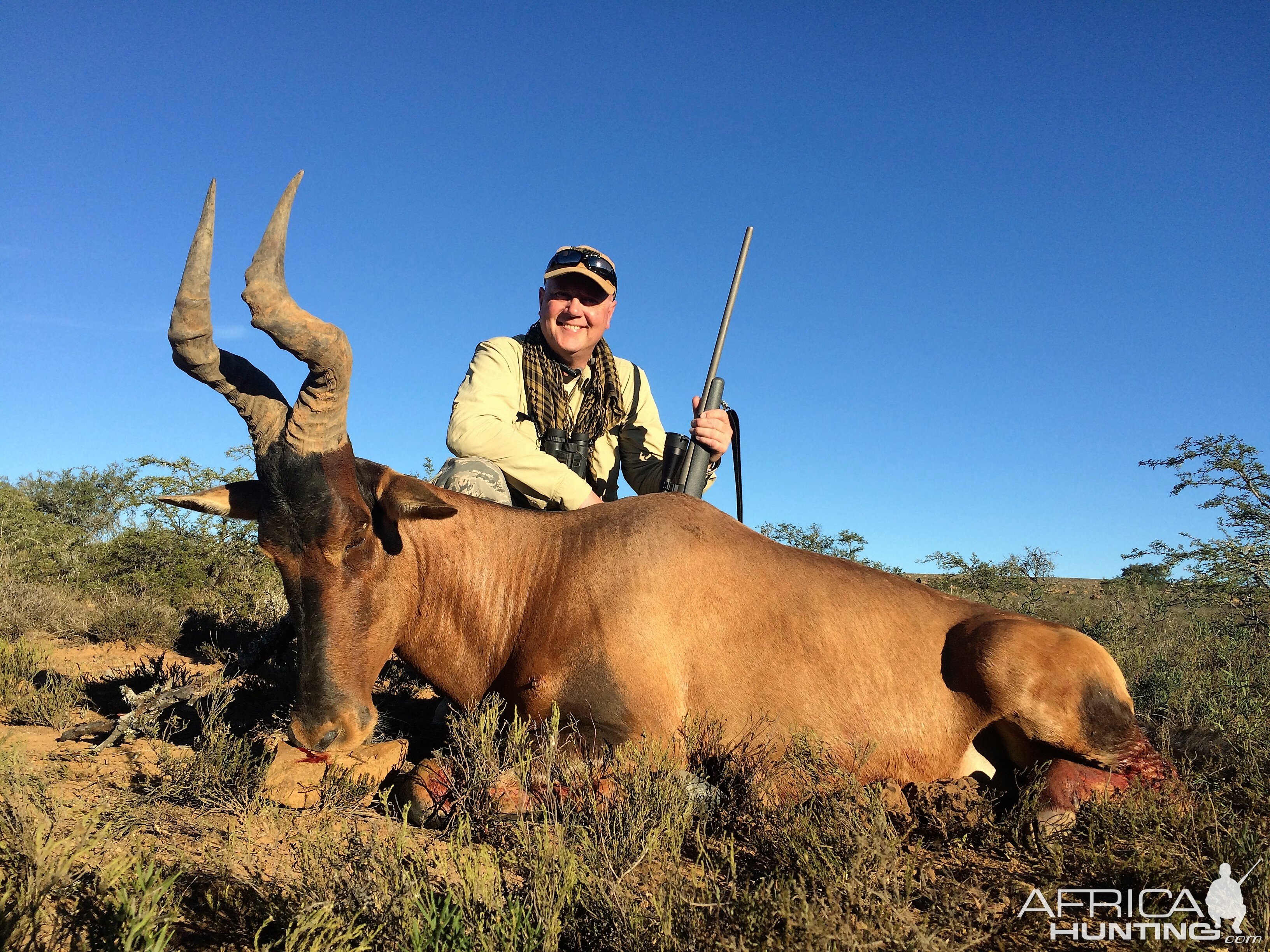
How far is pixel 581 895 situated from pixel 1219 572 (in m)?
11.7

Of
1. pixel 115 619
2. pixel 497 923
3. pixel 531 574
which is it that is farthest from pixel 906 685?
pixel 115 619

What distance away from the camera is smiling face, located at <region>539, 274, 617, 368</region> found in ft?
22.0

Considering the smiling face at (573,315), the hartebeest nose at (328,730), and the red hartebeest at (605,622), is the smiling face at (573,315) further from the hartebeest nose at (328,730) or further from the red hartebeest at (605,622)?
the hartebeest nose at (328,730)

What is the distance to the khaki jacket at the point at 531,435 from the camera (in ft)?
19.0

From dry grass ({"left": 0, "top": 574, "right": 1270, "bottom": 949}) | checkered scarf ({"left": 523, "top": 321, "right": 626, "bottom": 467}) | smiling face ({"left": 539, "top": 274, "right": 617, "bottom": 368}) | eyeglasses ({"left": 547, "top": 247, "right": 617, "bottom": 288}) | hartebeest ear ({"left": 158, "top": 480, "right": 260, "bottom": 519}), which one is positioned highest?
eyeglasses ({"left": 547, "top": 247, "right": 617, "bottom": 288})

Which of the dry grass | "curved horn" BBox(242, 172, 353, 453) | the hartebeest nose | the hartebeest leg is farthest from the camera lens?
the hartebeest leg

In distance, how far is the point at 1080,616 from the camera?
513 inches

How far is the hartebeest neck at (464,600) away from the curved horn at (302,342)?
713 mm

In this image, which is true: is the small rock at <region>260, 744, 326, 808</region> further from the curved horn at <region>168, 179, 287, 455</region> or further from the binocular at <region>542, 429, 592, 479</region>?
the binocular at <region>542, 429, 592, 479</region>

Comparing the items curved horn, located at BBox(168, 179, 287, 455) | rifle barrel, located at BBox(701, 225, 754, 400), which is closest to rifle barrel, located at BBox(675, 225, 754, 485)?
rifle barrel, located at BBox(701, 225, 754, 400)

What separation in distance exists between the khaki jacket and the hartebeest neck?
124 cm

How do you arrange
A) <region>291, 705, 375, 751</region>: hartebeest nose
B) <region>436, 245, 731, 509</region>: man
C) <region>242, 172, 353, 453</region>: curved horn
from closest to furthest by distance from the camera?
<region>242, 172, 353, 453</region>: curved horn → <region>291, 705, 375, 751</region>: hartebeest nose → <region>436, 245, 731, 509</region>: man

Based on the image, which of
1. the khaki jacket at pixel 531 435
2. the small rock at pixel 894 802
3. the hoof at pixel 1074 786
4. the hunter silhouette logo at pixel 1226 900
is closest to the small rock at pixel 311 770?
the khaki jacket at pixel 531 435

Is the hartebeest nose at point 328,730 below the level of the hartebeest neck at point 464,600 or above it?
below
